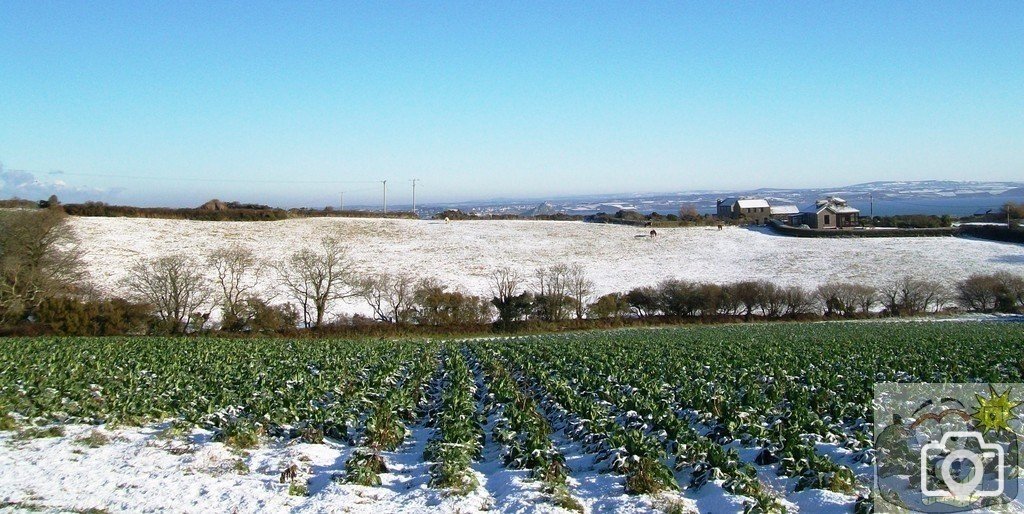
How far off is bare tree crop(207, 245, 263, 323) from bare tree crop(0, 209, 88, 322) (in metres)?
7.47

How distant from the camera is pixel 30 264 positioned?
3312 cm

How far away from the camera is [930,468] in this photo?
8.07m

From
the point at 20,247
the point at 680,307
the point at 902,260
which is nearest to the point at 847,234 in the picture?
the point at 902,260

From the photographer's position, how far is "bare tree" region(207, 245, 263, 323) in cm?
3491

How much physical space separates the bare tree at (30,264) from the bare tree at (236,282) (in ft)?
24.5

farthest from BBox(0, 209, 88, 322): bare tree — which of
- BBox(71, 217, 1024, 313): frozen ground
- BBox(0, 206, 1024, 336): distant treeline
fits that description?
BBox(71, 217, 1024, 313): frozen ground

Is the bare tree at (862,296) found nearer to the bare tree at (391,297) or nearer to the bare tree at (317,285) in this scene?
the bare tree at (391,297)

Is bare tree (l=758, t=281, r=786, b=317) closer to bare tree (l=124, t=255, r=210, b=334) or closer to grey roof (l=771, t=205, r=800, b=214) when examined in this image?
bare tree (l=124, t=255, r=210, b=334)

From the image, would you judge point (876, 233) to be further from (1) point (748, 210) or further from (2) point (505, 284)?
(2) point (505, 284)

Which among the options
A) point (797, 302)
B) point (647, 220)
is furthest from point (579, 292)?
point (647, 220)

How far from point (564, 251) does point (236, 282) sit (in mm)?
33020

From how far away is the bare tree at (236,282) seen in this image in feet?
115

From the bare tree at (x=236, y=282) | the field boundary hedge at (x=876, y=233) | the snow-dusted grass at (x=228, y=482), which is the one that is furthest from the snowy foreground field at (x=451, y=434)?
the field boundary hedge at (x=876, y=233)

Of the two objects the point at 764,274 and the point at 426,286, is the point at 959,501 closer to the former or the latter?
the point at 426,286
